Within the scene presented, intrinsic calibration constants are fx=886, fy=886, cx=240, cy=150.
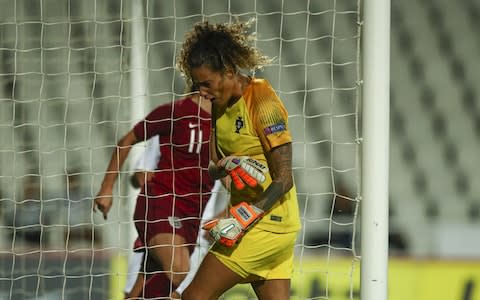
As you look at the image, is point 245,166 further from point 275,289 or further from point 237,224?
point 275,289

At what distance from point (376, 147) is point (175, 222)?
4.10 feet

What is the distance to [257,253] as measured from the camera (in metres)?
2.83

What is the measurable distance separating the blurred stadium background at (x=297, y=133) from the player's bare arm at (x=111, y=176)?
0.81 metres

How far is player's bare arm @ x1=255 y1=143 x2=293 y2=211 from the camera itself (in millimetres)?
2746

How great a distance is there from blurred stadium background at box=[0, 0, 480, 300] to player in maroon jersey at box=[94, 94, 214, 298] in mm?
820

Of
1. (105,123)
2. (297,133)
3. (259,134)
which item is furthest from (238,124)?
(105,123)

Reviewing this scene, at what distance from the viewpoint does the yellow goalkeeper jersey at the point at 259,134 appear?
2754 mm

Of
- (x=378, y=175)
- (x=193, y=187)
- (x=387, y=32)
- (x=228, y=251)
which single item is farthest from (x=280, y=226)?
(x=193, y=187)

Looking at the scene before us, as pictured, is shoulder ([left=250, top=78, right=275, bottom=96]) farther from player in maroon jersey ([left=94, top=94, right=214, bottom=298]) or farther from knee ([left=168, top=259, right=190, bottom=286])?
knee ([left=168, top=259, right=190, bottom=286])

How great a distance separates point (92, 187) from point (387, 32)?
2487 millimetres

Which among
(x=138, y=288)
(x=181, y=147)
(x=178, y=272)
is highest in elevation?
(x=181, y=147)

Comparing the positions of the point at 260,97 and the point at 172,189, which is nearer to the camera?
the point at 260,97

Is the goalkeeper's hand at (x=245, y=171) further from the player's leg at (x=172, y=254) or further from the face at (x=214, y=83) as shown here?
the player's leg at (x=172, y=254)

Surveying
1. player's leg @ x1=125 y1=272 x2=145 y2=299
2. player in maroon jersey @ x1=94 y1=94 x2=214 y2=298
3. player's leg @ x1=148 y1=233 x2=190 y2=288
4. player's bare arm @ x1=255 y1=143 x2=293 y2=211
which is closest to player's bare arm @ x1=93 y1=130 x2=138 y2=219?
player in maroon jersey @ x1=94 y1=94 x2=214 y2=298
